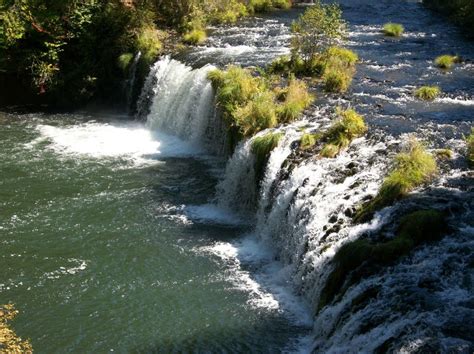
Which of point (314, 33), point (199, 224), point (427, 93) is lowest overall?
point (199, 224)

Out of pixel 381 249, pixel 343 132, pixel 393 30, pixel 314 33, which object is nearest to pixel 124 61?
pixel 314 33

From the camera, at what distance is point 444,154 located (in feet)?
51.7

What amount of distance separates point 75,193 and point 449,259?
12.9m

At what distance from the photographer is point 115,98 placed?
2953 cm

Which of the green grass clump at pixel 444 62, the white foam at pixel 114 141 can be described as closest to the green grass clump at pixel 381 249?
the white foam at pixel 114 141

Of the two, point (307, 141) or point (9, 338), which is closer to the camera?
point (9, 338)

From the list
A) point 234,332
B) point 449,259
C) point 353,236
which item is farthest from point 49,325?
point 449,259

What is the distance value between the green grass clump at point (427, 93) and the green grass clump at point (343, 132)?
4054 millimetres

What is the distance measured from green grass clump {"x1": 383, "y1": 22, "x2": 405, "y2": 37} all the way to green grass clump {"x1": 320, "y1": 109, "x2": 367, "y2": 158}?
1421 centimetres

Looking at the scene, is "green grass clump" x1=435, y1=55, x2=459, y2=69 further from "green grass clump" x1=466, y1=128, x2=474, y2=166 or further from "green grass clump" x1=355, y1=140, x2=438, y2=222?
"green grass clump" x1=355, y1=140, x2=438, y2=222

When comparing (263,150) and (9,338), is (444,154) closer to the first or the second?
(263,150)

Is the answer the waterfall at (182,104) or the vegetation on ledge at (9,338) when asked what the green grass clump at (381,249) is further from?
the waterfall at (182,104)

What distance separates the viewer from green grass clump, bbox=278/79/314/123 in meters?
19.6

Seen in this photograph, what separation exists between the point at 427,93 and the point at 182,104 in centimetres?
1024
